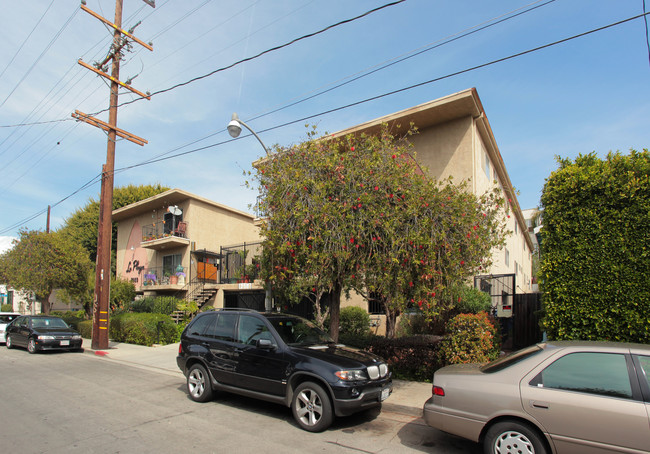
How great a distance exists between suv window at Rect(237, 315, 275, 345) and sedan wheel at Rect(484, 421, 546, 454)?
346 cm

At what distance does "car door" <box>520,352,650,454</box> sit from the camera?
378cm

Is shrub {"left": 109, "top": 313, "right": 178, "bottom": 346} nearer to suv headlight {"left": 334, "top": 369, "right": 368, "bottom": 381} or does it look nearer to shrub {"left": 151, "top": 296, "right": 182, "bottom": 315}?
shrub {"left": 151, "top": 296, "right": 182, "bottom": 315}

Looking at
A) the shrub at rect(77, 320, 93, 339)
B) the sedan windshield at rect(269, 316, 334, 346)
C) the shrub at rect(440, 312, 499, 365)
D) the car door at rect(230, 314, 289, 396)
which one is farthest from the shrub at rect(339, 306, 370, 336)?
the shrub at rect(77, 320, 93, 339)

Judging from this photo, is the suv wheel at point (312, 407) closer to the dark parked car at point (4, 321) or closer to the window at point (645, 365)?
the window at point (645, 365)

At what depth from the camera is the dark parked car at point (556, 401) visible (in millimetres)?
3852

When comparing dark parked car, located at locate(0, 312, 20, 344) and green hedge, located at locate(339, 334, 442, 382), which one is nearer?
green hedge, located at locate(339, 334, 442, 382)

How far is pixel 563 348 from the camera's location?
4.46 meters

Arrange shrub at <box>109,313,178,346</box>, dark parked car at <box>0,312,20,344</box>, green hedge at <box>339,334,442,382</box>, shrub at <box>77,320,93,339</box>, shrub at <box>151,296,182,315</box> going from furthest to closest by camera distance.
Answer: shrub at <box>151,296,182,315</box> → shrub at <box>77,320,93,339</box> → dark parked car at <box>0,312,20,344</box> → shrub at <box>109,313,178,346</box> → green hedge at <box>339,334,442,382</box>

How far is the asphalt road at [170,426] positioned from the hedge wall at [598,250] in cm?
333

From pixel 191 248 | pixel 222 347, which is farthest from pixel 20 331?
pixel 222 347

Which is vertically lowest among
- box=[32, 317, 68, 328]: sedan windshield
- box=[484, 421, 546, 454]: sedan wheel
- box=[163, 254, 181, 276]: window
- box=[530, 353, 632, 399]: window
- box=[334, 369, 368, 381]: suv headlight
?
box=[32, 317, 68, 328]: sedan windshield

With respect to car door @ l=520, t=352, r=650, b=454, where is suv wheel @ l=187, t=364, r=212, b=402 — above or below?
below

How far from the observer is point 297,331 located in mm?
7105

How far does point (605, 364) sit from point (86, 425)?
6.79 metres
